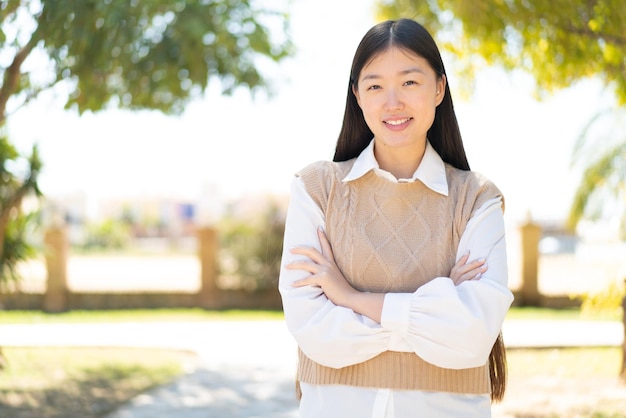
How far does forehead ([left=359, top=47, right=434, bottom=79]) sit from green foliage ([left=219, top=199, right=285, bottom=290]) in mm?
12243

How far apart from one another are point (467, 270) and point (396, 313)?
0.22 meters

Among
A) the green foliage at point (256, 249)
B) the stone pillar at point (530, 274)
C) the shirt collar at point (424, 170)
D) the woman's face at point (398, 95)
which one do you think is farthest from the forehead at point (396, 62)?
the stone pillar at point (530, 274)

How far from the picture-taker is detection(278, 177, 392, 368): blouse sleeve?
2.11 meters

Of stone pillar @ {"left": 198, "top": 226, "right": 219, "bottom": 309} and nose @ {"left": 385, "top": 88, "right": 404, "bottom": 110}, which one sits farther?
stone pillar @ {"left": 198, "top": 226, "right": 219, "bottom": 309}

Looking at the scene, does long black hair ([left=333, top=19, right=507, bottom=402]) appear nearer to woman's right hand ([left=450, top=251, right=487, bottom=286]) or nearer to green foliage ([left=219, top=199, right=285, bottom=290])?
woman's right hand ([left=450, top=251, right=487, bottom=286])

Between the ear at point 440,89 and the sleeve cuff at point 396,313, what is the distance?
22.8 inches

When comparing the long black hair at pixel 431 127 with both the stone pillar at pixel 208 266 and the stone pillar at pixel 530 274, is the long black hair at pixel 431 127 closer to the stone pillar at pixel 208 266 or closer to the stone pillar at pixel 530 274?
the stone pillar at pixel 208 266

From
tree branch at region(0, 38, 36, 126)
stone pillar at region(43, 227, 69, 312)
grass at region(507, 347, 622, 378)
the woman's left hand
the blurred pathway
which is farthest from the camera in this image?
stone pillar at region(43, 227, 69, 312)

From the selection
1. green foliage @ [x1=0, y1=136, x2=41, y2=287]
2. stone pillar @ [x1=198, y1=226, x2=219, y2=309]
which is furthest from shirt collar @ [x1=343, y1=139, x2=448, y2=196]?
stone pillar @ [x1=198, y1=226, x2=219, y2=309]

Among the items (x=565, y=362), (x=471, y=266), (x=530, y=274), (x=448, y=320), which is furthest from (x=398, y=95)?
(x=530, y=274)

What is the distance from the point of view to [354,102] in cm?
242

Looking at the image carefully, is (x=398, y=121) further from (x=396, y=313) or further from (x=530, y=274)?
(x=530, y=274)

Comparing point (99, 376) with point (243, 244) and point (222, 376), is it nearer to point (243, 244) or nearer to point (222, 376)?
point (222, 376)

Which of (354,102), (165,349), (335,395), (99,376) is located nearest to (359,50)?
(354,102)
